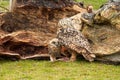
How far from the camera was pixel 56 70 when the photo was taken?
10.4 metres

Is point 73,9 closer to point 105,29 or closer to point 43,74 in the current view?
point 105,29

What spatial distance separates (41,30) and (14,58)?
1.15 m

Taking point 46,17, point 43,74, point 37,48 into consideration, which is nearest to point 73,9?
point 46,17

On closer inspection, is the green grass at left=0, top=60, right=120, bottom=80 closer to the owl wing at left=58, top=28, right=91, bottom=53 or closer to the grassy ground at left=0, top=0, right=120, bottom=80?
the grassy ground at left=0, top=0, right=120, bottom=80

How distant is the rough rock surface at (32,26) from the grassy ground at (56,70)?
54 centimetres

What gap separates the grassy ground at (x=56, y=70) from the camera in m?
9.83

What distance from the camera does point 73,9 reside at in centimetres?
1273

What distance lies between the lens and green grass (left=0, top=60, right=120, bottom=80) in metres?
9.83

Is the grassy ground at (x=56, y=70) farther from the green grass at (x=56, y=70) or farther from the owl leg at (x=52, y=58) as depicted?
the owl leg at (x=52, y=58)

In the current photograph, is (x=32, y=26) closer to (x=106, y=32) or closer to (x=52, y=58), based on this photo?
(x=52, y=58)

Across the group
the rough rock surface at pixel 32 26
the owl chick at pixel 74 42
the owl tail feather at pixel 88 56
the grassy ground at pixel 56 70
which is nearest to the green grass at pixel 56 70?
the grassy ground at pixel 56 70

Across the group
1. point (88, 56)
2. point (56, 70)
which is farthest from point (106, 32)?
point (56, 70)

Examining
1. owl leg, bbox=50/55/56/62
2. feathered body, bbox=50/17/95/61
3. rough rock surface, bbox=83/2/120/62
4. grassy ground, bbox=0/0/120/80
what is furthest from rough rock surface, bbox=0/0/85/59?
rough rock surface, bbox=83/2/120/62

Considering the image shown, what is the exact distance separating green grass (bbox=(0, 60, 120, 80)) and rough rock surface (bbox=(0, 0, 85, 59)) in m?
0.55
